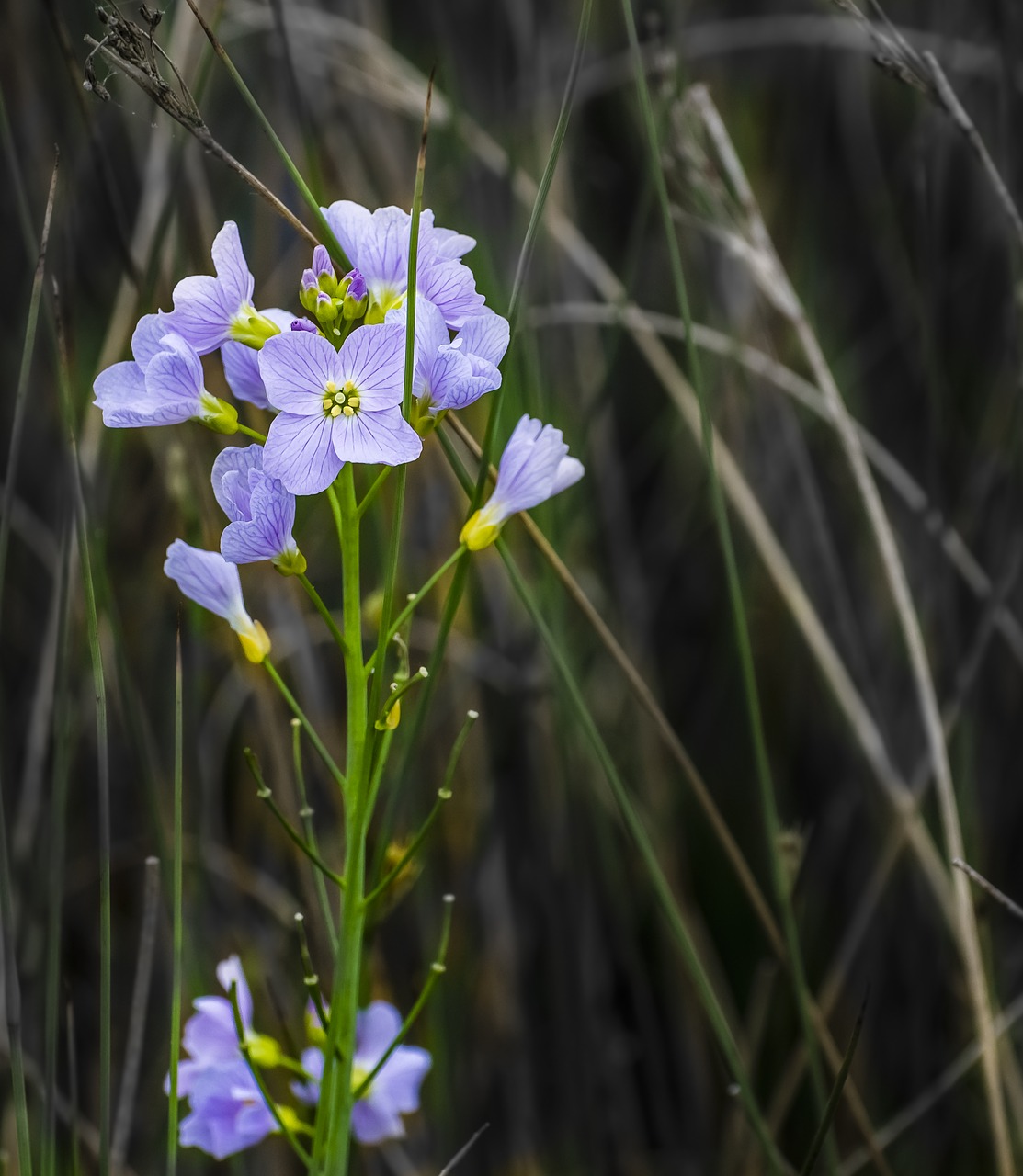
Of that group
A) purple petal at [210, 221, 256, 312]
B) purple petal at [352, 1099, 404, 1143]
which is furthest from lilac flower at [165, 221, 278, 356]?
purple petal at [352, 1099, 404, 1143]

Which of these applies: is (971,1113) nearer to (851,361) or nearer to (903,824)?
(903,824)

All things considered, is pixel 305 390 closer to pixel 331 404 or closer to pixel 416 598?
pixel 331 404

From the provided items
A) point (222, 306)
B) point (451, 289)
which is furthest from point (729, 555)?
point (222, 306)

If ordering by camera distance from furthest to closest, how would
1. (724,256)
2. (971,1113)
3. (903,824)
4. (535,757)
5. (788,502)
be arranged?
(724,256) → (788,502) → (535,757) → (971,1113) → (903,824)

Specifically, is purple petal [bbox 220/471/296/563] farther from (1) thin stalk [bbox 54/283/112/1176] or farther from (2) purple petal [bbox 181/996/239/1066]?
(2) purple petal [bbox 181/996/239/1066]

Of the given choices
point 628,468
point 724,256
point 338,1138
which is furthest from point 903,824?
point 724,256
